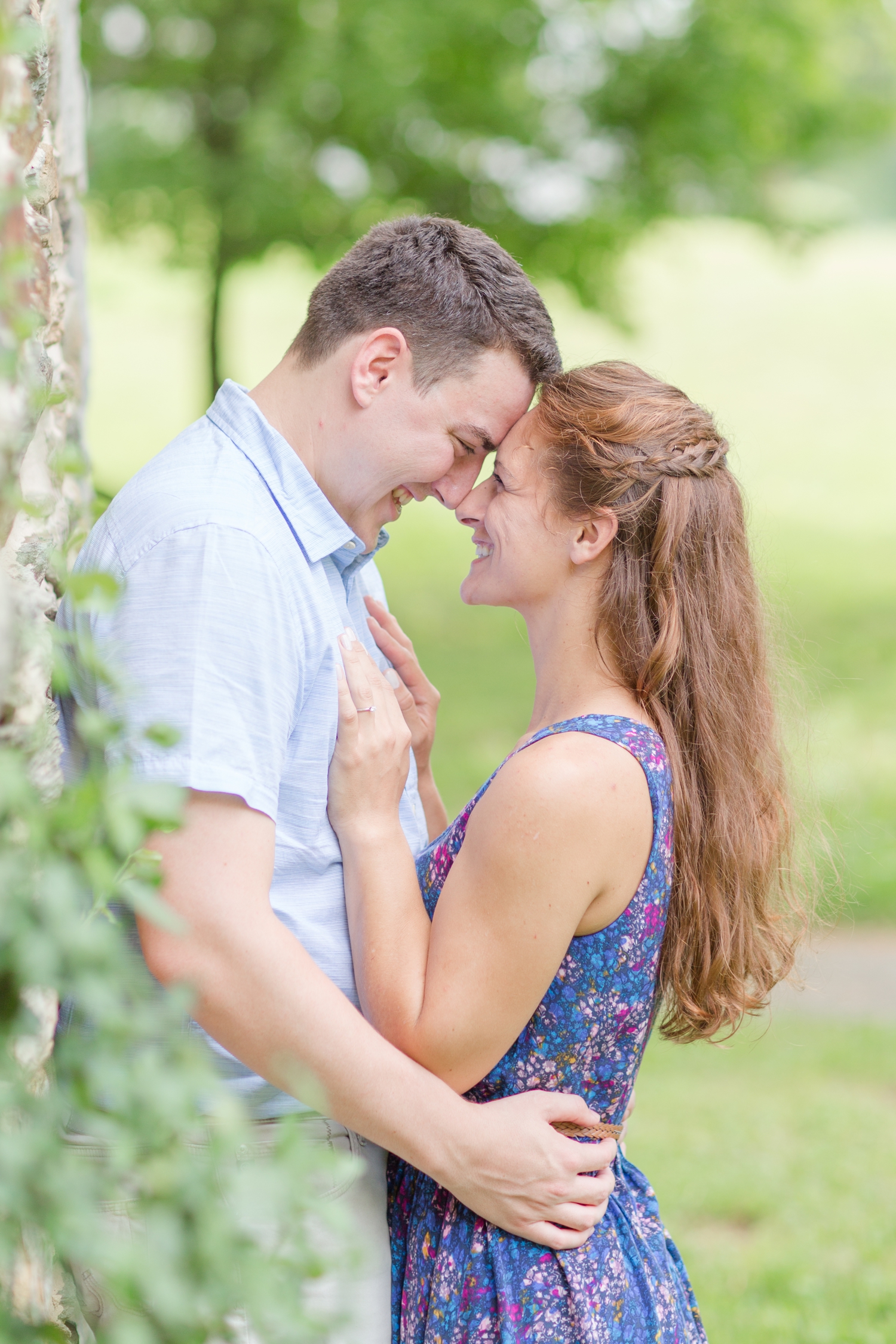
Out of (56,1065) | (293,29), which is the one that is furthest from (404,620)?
(56,1065)

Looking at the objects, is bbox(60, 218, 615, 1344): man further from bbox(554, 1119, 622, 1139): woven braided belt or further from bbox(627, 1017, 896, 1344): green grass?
bbox(627, 1017, 896, 1344): green grass

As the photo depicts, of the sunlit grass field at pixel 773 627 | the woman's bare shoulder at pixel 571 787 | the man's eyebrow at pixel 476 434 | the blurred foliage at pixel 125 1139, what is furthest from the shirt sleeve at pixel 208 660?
the sunlit grass field at pixel 773 627

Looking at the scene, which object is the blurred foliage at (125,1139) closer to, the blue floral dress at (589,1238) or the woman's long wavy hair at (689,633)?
the blue floral dress at (589,1238)

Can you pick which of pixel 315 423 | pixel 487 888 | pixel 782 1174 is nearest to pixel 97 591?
pixel 487 888

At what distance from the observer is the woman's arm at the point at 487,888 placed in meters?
1.90

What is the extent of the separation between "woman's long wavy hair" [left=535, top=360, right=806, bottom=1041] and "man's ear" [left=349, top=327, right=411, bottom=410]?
0.91ft

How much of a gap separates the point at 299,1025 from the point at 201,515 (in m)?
0.71

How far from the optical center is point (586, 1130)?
82.0 inches

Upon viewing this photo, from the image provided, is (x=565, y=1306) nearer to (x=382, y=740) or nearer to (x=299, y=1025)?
(x=299, y=1025)

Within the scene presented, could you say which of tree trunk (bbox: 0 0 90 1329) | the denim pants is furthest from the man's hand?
tree trunk (bbox: 0 0 90 1329)

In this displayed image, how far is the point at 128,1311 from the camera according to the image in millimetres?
927

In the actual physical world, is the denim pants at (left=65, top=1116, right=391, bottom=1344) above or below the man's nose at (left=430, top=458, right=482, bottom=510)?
below

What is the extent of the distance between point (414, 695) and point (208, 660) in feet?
3.01

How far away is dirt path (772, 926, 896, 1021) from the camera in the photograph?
644cm
